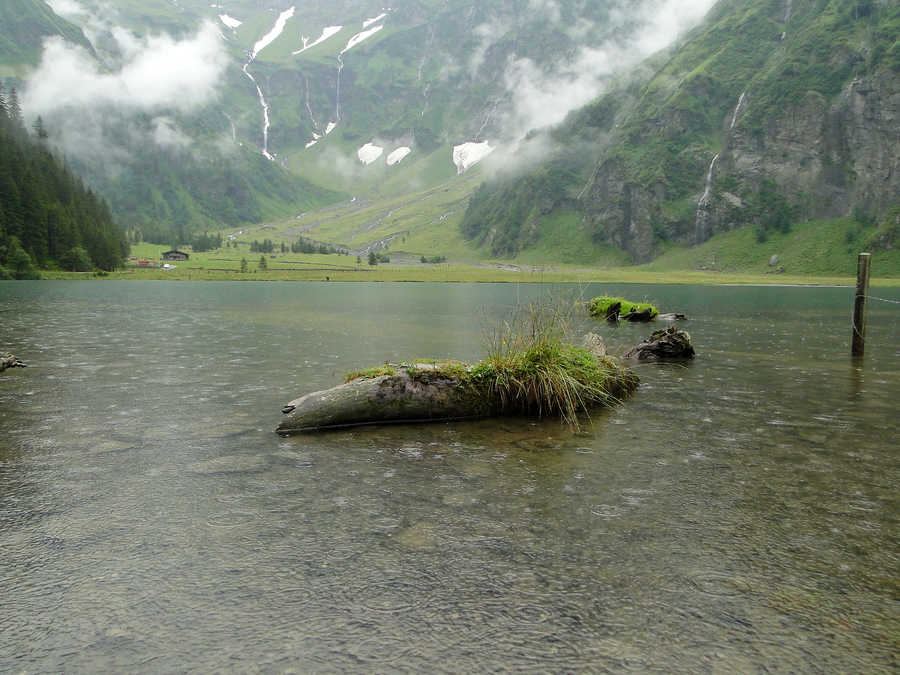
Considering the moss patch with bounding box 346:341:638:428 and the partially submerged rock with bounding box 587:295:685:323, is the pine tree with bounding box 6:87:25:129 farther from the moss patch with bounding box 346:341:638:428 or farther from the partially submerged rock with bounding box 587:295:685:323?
the moss patch with bounding box 346:341:638:428

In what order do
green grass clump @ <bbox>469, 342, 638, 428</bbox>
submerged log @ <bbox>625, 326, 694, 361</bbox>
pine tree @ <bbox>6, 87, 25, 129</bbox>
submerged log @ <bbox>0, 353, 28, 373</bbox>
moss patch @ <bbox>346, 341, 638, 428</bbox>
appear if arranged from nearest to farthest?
moss patch @ <bbox>346, 341, 638, 428</bbox> < green grass clump @ <bbox>469, 342, 638, 428</bbox> < submerged log @ <bbox>0, 353, 28, 373</bbox> < submerged log @ <bbox>625, 326, 694, 361</bbox> < pine tree @ <bbox>6, 87, 25, 129</bbox>

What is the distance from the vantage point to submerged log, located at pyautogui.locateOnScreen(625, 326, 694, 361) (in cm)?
2534

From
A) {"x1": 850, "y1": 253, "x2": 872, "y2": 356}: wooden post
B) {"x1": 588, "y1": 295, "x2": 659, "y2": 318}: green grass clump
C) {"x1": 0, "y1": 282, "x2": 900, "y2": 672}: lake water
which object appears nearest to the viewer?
{"x1": 0, "y1": 282, "x2": 900, "y2": 672}: lake water

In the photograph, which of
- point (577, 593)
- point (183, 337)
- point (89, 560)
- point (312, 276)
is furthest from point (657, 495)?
point (312, 276)

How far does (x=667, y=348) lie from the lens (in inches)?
997

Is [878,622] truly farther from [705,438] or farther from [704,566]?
[705,438]

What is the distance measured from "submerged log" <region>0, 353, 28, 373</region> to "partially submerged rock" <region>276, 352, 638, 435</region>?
14.1 meters

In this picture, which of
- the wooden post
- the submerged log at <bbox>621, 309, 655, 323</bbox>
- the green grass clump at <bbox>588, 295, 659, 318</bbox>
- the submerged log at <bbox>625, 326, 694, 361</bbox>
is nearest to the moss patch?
the submerged log at <bbox>625, 326, 694, 361</bbox>

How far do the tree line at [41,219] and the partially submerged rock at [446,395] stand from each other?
414ft

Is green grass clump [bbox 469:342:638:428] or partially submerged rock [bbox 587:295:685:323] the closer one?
green grass clump [bbox 469:342:638:428]

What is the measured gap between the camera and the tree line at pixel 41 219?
115 meters

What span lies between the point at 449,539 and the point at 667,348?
20182 millimetres

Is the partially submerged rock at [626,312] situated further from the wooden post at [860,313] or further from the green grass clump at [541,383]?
the green grass clump at [541,383]

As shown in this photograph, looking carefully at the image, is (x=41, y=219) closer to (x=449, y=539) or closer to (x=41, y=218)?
(x=41, y=218)
